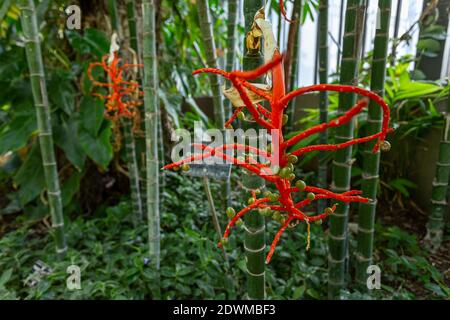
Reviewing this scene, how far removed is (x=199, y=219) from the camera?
1.43 meters

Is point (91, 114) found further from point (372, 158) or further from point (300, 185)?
point (300, 185)

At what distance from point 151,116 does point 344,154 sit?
0.52 metres

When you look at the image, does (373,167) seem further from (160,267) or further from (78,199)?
(78,199)

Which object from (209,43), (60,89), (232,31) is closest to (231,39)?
(232,31)

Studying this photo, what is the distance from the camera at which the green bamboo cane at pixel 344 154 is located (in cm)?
69

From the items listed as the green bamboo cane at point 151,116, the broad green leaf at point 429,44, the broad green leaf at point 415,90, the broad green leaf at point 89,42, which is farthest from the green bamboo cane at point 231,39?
the broad green leaf at point 415,90

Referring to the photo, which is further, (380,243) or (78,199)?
(78,199)

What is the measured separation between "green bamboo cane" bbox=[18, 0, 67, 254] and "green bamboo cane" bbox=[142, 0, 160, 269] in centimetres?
37

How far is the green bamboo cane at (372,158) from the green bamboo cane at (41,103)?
3.09 feet

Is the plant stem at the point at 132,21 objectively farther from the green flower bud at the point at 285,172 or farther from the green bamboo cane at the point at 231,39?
the green flower bud at the point at 285,172

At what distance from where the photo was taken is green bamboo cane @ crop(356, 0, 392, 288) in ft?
2.49

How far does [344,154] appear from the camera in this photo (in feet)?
2.75
